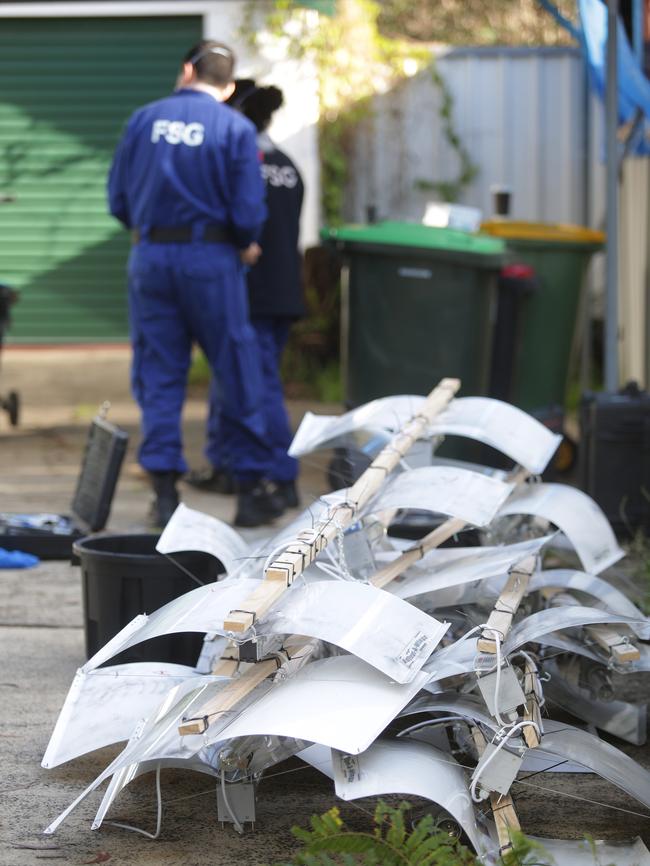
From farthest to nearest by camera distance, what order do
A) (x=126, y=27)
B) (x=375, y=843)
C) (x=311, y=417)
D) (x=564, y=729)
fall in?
1. (x=126, y=27)
2. (x=311, y=417)
3. (x=564, y=729)
4. (x=375, y=843)

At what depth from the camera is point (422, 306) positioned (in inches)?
261

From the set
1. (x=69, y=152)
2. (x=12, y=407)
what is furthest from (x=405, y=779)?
(x=69, y=152)

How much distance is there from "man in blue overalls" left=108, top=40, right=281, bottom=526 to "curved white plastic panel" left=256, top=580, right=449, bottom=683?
285 centimetres

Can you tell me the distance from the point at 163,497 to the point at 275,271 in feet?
4.17

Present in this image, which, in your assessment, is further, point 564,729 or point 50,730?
point 50,730

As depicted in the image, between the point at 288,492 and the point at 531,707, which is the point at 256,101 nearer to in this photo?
the point at 288,492

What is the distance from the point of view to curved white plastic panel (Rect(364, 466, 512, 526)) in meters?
3.62

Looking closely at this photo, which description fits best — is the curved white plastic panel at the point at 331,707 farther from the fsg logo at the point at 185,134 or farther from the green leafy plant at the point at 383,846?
the fsg logo at the point at 185,134

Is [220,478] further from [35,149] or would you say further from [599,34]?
[35,149]

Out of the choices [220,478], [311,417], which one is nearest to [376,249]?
[220,478]

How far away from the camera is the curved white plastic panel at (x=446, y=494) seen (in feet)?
11.9

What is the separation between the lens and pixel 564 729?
119 inches

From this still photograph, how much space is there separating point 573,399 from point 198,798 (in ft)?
21.8

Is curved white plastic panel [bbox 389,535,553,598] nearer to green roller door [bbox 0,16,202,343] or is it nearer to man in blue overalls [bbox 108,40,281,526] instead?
man in blue overalls [bbox 108,40,281,526]
